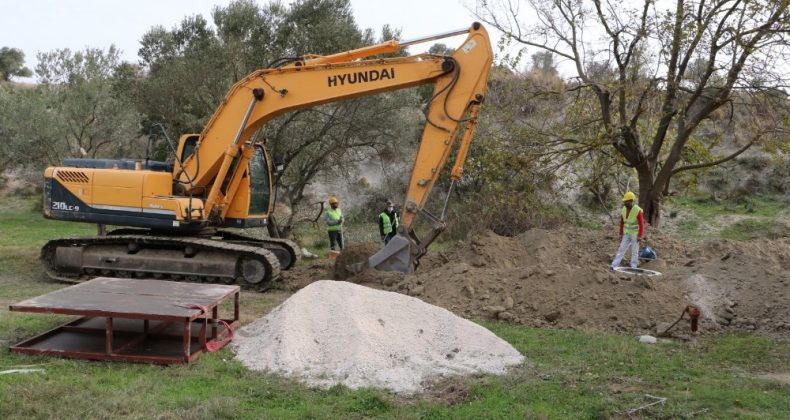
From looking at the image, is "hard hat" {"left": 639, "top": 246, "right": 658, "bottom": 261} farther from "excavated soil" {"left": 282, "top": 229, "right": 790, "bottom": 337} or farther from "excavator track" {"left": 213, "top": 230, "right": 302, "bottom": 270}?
"excavator track" {"left": 213, "top": 230, "right": 302, "bottom": 270}

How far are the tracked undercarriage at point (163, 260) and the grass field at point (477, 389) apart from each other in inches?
136

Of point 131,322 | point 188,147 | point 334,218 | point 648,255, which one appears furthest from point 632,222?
point 131,322

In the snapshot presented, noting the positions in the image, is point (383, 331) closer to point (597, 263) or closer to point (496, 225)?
point (597, 263)

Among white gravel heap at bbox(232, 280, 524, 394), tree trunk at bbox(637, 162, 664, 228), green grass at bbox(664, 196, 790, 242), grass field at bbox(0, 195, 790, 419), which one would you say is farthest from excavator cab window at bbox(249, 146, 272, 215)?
green grass at bbox(664, 196, 790, 242)

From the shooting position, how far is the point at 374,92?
10938 millimetres

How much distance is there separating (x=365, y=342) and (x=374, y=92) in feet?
16.5

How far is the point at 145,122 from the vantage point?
787 inches

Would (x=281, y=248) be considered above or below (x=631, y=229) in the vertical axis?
below

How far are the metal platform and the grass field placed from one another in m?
0.24

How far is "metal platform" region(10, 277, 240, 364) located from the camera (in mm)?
6755

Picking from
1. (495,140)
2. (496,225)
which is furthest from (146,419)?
(496,225)

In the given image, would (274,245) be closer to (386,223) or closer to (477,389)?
(386,223)

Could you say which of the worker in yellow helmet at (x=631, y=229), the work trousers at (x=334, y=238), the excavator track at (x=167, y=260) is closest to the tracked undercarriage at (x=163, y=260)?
the excavator track at (x=167, y=260)

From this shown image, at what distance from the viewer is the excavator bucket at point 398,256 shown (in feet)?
35.2
